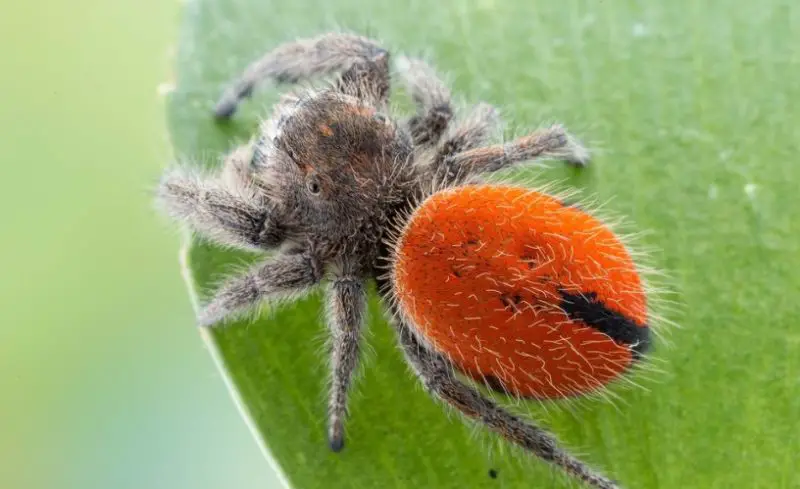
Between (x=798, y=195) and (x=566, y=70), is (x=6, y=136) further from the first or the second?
(x=798, y=195)

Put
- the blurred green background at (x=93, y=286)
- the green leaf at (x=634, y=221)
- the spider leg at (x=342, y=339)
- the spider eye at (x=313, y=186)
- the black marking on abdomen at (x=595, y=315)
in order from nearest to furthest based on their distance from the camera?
the black marking on abdomen at (x=595, y=315)
the green leaf at (x=634, y=221)
the spider leg at (x=342, y=339)
the spider eye at (x=313, y=186)
the blurred green background at (x=93, y=286)

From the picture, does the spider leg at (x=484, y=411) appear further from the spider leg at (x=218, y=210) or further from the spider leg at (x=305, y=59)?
the spider leg at (x=305, y=59)

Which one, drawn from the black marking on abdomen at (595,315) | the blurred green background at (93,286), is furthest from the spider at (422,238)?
the blurred green background at (93,286)

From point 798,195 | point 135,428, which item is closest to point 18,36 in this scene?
point 135,428

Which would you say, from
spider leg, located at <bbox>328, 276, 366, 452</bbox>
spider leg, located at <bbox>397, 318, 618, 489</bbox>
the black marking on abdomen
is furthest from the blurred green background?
the black marking on abdomen

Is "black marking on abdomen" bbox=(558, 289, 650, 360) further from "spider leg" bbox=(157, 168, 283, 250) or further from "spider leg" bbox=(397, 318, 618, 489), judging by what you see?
"spider leg" bbox=(157, 168, 283, 250)

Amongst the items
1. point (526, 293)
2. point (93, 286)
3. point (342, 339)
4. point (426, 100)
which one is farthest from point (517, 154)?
point (93, 286)
